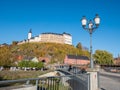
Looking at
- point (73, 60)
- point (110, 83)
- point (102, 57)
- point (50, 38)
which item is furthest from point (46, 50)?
point (110, 83)

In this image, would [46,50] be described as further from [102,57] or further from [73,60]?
→ [102,57]

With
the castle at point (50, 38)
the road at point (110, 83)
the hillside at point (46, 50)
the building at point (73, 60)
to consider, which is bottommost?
the road at point (110, 83)

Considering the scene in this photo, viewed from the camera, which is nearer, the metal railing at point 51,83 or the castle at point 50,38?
the metal railing at point 51,83

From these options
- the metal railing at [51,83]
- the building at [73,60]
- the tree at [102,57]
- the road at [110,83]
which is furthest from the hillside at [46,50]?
the metal railing at [51,83]

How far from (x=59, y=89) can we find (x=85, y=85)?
2.67 meters

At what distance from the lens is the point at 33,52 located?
484ft

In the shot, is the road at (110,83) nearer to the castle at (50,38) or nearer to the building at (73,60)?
the building at (73,60)

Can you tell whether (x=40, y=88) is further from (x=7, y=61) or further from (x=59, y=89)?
(x=7, y=61)

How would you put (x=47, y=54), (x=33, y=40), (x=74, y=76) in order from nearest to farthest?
(x=74, y=76) → (x=47, y=54) → (x=33, y=40)

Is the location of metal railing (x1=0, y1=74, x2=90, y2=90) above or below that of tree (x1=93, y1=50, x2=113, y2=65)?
below

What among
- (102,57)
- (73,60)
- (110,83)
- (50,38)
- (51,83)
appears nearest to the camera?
(51,83)

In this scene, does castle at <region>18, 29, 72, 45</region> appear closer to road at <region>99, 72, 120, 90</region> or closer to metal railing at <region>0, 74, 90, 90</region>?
road at <region>99, 72, 120, 90</region>

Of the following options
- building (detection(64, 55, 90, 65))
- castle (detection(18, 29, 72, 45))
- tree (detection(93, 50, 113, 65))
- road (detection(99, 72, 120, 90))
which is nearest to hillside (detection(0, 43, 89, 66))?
castle (detection(18, 29, 72, 45))

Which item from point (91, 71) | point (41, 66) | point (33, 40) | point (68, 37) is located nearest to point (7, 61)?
point (41, 66)
